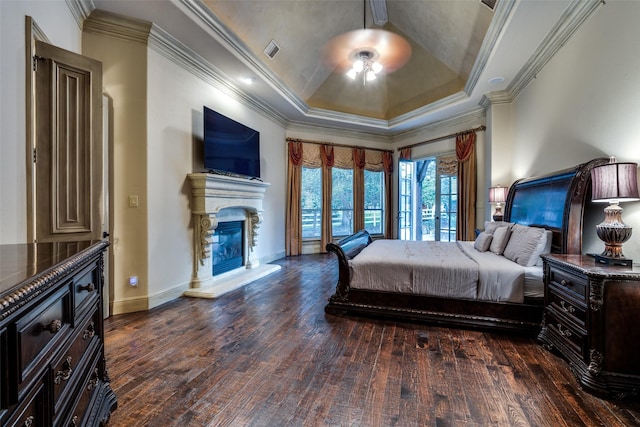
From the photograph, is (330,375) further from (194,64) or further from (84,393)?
(194,64)

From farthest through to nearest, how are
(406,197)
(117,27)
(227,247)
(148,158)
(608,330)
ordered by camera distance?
(406,197), (227,247), (148,158), (117,27), (608,330)

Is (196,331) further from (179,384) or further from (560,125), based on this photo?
(560,125)

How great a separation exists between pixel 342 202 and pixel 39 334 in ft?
21.0

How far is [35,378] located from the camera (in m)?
0.84

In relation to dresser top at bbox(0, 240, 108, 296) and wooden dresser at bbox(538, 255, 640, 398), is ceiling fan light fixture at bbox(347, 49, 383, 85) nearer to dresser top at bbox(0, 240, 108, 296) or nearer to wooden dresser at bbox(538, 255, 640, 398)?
wooden dresser at bbox(538, 255, 640, 398)

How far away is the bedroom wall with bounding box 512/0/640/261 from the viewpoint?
7.46ft

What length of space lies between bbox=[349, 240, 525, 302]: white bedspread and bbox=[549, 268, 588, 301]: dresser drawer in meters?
0.29

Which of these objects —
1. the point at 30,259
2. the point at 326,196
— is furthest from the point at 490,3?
the point at 30,259

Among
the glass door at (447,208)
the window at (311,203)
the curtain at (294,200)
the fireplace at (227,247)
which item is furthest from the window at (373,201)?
the fireplace at (227,247)

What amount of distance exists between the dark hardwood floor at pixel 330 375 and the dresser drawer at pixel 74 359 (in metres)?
0.52

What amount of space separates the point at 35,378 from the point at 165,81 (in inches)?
133

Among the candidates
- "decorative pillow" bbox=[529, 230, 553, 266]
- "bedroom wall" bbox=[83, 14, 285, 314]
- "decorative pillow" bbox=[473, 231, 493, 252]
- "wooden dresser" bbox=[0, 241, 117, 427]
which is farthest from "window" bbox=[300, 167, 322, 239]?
"wooden dresser" bbox=[0, 241, 117, 427]

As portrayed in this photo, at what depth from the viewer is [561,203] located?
9.21 ft

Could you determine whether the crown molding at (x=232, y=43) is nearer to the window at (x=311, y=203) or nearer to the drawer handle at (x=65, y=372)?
the window at (x=311, y=203)
